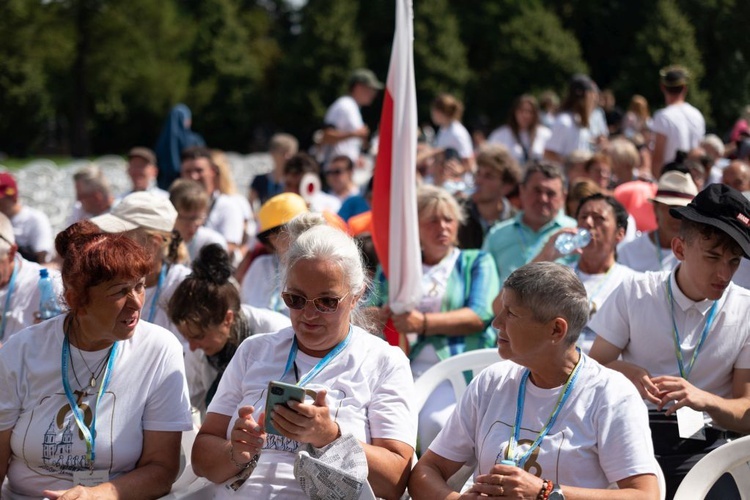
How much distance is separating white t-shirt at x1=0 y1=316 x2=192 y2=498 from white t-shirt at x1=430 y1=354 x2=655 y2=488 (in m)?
1.10

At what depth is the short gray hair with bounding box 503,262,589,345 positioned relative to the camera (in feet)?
10.3

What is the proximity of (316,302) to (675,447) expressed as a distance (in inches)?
60.0

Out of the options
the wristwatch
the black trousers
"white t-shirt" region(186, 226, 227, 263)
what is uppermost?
"white t-shirt" region(186, 226, 227, 263)

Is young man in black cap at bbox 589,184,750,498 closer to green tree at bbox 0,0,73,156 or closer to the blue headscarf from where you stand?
the blue headscarf

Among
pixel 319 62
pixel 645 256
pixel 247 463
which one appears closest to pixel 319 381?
pixel 247 463

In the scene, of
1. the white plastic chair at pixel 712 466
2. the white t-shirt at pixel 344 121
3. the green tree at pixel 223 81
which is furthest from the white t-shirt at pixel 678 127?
the green tree at pixel 223 81

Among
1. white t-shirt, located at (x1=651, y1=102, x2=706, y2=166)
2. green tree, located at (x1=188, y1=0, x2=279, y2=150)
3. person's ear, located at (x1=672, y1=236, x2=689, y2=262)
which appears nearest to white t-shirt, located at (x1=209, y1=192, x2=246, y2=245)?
white t-shirt, located at (x1=651, y1=102, x2=706, y2=166)

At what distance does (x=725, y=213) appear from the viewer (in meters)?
3.70

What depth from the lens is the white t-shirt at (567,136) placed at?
36.1 ft

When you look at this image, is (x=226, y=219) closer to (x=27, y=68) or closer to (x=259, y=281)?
(x=259, y=281)

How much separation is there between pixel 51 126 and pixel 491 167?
48.0 m

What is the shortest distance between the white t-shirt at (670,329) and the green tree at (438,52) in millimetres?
34208

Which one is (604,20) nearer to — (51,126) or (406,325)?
(51,126)

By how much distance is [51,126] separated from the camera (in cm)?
5175
